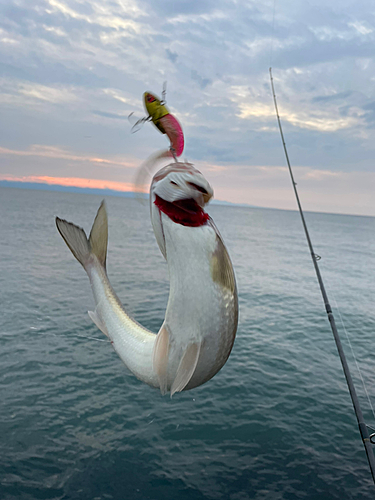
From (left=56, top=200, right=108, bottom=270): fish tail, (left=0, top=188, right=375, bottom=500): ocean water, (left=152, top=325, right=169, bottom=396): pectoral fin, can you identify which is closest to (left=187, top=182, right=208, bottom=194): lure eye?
(left=152, top=325, right=169, bottom=396): pectoral fin

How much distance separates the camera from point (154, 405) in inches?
478

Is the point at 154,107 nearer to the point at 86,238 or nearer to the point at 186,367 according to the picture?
the point at 86,238

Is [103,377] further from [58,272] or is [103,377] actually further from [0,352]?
[58,272]

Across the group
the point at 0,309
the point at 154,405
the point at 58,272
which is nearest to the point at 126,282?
the point at 58,272

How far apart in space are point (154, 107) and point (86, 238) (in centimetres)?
114

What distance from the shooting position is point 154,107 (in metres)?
2.19

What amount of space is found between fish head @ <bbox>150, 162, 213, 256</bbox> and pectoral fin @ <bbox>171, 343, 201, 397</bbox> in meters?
0.66

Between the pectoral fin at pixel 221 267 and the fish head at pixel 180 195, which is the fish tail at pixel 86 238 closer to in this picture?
the fish head at pixel 180 195

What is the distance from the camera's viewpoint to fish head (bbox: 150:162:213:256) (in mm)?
1961

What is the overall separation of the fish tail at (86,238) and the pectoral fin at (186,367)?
3.51 feet

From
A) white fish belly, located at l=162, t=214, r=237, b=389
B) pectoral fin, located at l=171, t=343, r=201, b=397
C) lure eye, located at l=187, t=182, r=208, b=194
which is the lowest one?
pectoral fin, located at l=171, t=343, r=201, b=397

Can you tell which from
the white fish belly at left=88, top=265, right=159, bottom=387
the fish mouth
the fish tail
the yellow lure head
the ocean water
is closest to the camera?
the fish mouth

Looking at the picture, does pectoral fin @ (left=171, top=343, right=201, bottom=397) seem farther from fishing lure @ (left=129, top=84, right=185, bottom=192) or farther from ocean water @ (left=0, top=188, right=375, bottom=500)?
ocean water @ (left=0, top=188, right=375, bottom=500)

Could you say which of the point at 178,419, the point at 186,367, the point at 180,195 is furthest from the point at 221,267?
the point at 178,419
